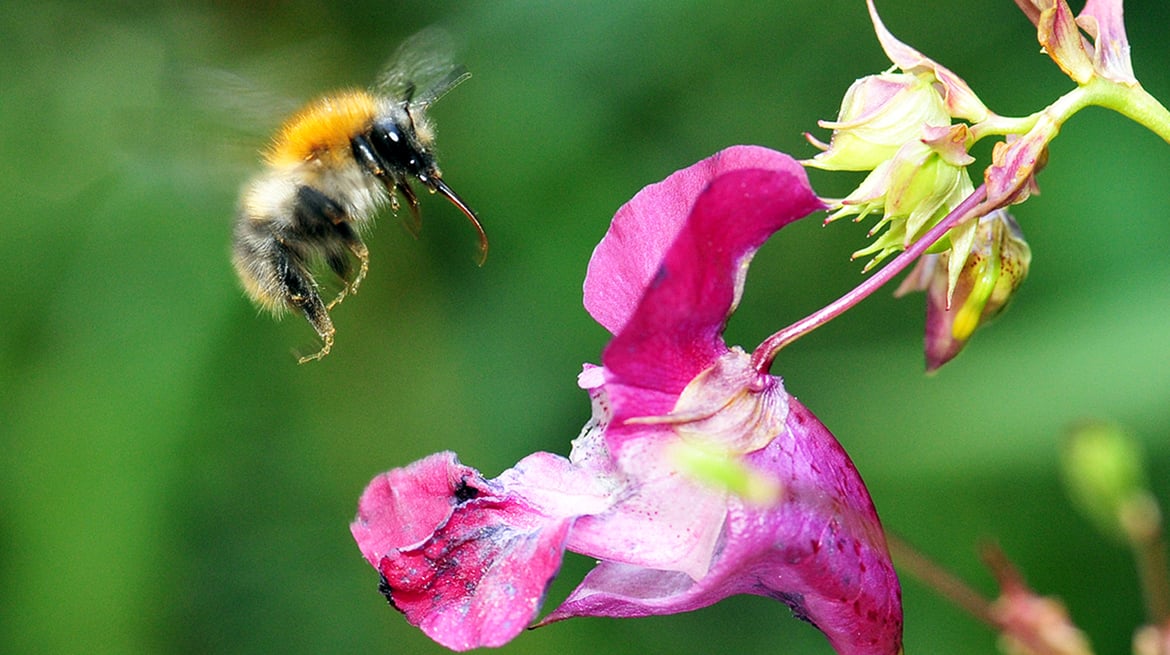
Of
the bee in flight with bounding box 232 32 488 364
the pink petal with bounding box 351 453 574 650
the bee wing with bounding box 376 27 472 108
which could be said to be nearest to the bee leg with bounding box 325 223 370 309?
the bee in flight with bounding box 232 32 488 364

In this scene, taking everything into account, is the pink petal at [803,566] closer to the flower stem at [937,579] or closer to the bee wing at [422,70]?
the flower stem at [937,579]

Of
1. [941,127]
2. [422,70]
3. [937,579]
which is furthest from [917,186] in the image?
[422,70]

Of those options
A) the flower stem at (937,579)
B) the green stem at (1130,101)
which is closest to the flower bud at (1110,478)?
the flower stem at (937,579)

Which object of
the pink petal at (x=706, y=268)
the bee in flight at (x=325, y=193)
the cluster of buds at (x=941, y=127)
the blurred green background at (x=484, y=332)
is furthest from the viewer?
the blurred green background at (x=484, y=332)

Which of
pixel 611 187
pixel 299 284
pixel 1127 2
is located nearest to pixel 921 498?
pixel 611 187

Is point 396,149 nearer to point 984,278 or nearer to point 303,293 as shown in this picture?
point 303,293

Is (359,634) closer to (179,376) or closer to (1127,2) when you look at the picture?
(179,376)
